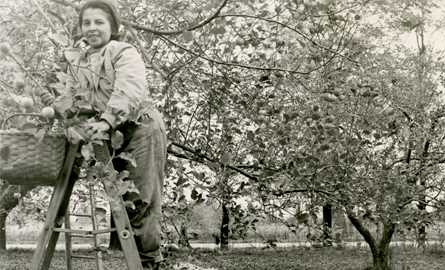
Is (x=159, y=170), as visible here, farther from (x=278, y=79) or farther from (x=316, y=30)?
(x=278, y=79)

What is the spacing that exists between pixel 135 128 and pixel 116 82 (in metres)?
0.27

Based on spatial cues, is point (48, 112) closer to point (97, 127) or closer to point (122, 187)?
point (97, 127)

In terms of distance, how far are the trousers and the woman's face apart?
54cm

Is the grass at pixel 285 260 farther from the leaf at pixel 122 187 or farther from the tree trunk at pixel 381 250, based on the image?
the leaf at pixel 122 187

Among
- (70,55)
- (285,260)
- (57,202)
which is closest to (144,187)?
(57,202)

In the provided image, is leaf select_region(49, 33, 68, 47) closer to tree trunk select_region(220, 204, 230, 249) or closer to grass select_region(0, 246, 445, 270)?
tree trunk select_region(220, 204, 230, 249)

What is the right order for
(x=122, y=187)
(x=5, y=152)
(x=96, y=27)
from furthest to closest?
1. (x=96, y=27)
2. (x=122, y=187)
3. (x=5, y=152)

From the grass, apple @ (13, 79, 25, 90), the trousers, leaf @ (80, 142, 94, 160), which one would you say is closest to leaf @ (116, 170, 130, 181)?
leaf @ (80, 142, 94, 160)

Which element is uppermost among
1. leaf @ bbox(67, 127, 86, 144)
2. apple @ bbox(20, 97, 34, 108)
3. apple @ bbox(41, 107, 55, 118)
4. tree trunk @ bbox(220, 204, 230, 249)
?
apple @ bbox(20, 97, 34, 108)

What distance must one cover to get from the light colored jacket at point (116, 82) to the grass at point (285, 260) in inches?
313

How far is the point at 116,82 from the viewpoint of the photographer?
2.62m

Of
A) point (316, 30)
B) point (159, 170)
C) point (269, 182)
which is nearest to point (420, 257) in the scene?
point (269, 182)

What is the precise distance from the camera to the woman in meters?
2.68

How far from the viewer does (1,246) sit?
14.4 meters
